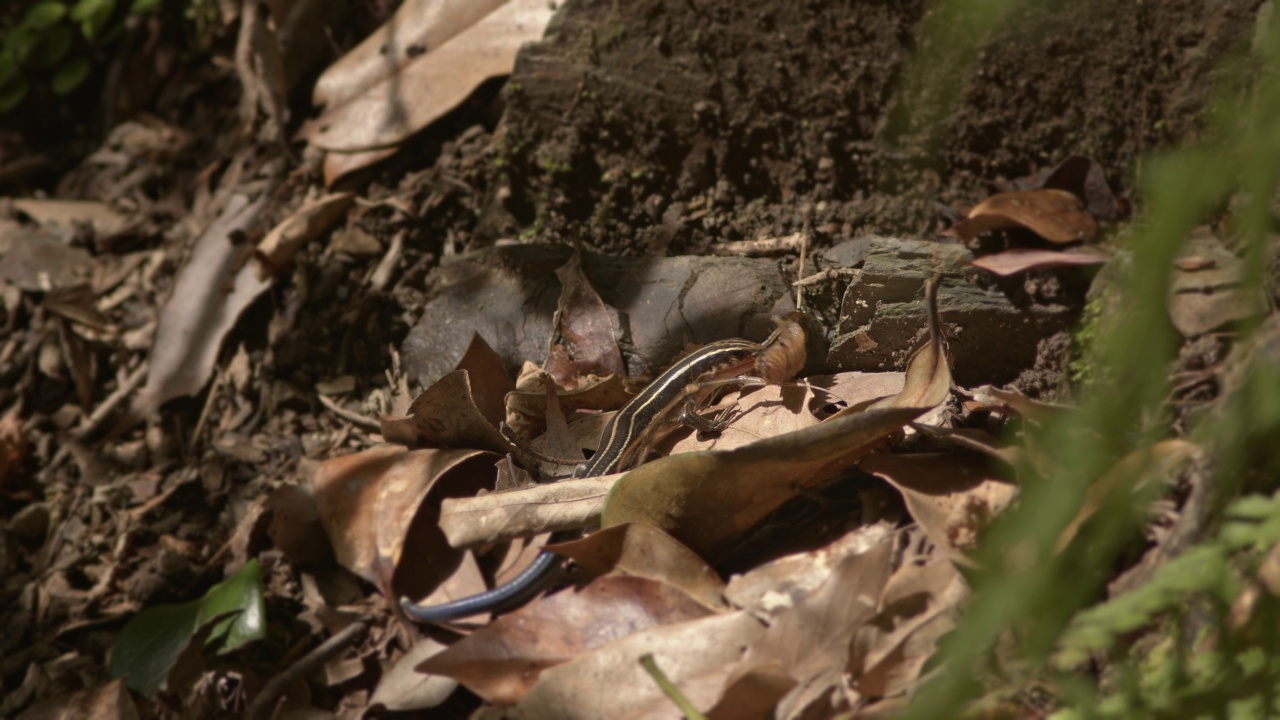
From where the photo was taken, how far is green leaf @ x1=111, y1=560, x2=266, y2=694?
3062 millimetres

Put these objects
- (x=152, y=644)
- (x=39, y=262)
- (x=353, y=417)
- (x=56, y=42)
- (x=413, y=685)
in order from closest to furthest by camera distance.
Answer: (x=413, y=685), (x=152, y=644), (x=353, y=417), (x=39, y=262), (x=56, y=42)

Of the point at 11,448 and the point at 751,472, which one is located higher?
the point at 751,472

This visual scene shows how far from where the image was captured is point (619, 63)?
383 centimetres

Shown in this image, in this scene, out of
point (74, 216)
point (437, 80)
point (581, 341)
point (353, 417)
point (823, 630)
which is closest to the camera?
point (823, 630)

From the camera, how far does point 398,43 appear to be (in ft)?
14.3

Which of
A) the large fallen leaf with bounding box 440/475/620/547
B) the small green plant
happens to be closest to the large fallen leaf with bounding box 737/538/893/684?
the large fallen leaf with bounding box 440/475/620/547

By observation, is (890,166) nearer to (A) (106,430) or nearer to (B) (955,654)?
(B) (955,654)

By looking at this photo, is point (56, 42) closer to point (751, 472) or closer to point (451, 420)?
point (451, 420)

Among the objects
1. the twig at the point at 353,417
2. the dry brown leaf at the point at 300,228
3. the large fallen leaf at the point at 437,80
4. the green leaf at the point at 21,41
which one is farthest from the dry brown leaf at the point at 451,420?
the green leaf at the point at 21,41

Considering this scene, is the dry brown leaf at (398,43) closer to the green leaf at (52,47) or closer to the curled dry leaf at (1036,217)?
the green leaf at (52,47)

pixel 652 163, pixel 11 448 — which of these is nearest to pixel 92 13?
pixel 11 448

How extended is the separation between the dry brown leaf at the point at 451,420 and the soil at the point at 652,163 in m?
0.80

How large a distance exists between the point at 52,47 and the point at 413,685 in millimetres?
4679

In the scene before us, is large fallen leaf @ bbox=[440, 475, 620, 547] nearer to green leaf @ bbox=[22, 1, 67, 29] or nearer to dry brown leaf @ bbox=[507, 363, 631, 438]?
dry brown leaf @ bbox=[507, 363, 631, 438]
